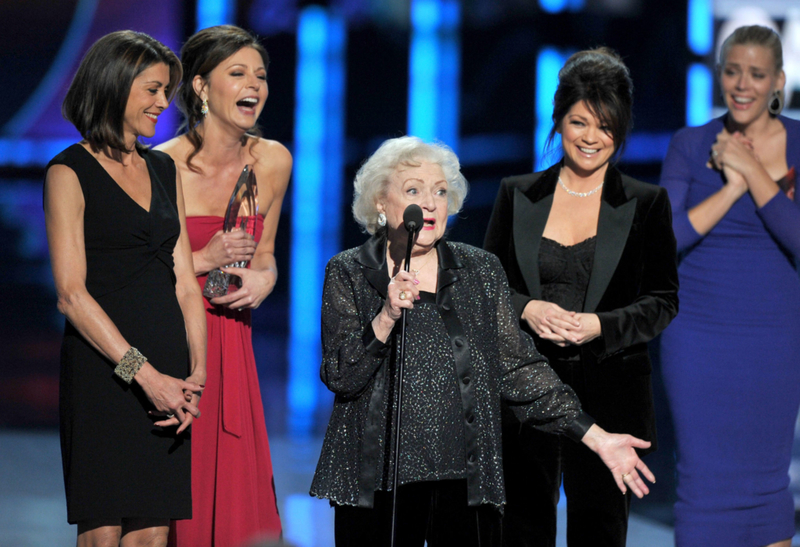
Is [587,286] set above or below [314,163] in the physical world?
below

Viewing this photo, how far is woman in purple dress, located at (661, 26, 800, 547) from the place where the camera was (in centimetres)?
321

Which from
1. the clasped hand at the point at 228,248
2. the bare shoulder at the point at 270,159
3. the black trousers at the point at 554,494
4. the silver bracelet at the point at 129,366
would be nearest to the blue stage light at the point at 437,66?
the bare shoulder at the point at 270,159

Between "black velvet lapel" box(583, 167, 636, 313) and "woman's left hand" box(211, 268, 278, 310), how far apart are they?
0.98m

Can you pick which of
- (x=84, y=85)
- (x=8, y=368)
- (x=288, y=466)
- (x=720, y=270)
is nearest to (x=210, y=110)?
(x=84, y=85)

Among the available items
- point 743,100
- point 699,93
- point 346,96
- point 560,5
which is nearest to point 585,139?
point 743,100

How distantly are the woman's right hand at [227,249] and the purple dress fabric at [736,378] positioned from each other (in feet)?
4.82

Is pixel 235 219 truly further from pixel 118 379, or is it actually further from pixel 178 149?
pixel 118 379

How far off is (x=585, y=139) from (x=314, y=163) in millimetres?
3465

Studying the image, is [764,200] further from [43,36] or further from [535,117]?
[43,36]

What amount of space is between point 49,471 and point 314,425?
65.9 inches

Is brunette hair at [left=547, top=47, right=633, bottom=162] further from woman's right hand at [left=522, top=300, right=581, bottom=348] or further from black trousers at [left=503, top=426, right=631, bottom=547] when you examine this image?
black trousers at [left=503, top=426, right=631, bottom=547]

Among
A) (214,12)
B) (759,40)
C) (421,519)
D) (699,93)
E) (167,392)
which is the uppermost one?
(214,12)

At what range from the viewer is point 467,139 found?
5770 mm

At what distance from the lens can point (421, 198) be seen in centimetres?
236
